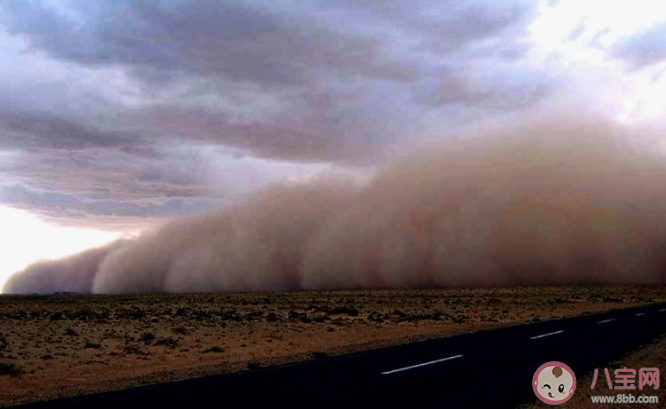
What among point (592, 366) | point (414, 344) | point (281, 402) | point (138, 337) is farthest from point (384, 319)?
point (281, 402)

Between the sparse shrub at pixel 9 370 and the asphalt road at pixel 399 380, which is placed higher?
the asphalt road at pixel 399 380

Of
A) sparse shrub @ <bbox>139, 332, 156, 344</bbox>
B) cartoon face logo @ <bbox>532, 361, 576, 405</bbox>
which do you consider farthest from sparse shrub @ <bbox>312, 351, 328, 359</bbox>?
sparse shrub @ <bbox>139, 332, 156, 344</bbox>

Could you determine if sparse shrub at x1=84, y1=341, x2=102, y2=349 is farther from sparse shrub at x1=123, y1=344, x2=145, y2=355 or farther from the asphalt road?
the asphalt road

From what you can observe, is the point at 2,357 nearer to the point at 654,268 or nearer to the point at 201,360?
the point at 201,360

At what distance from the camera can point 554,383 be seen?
1145 centimetres

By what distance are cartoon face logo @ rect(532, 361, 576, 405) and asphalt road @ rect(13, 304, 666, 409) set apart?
0.57ft

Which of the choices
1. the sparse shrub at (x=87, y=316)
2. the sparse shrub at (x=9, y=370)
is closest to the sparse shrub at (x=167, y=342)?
the sparse shrub at (x=9, y=370)

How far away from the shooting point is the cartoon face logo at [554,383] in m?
10.1

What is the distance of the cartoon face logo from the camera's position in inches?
397

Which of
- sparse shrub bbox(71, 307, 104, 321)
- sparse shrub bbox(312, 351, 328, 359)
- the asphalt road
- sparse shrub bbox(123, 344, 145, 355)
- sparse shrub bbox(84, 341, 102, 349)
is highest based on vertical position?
the asphalt road

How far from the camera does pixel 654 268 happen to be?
348 ft

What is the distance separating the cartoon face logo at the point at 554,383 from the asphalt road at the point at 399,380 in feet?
0.57

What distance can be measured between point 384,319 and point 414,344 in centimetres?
1737

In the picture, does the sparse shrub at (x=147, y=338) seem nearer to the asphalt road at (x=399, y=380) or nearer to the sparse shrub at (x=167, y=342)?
the sparse shrub at (x=167, y=342)
